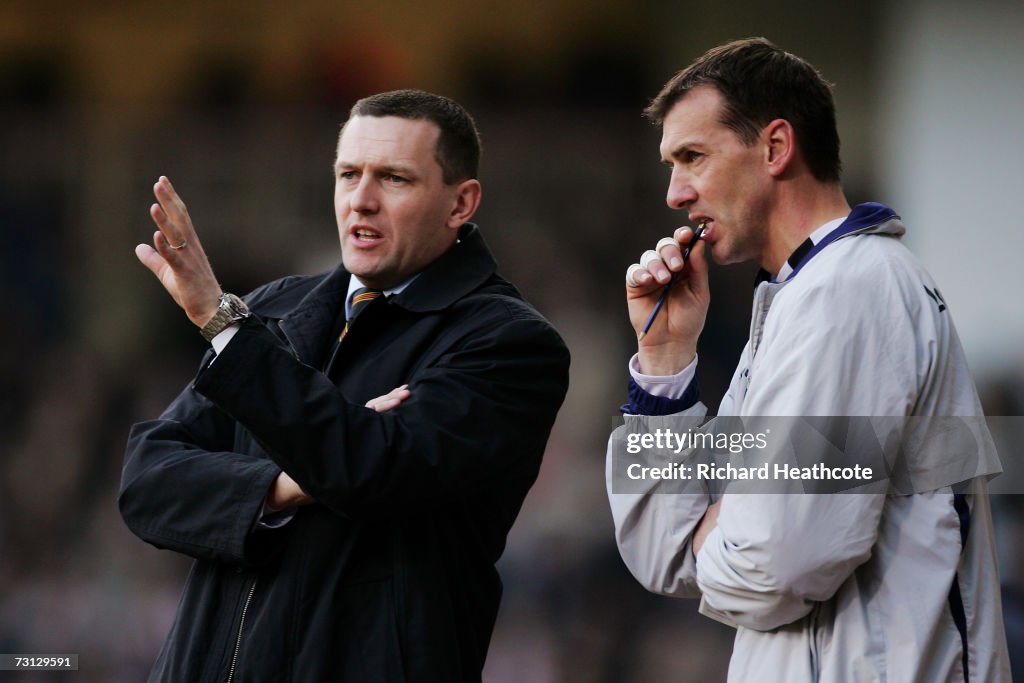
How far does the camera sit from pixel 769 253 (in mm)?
1928

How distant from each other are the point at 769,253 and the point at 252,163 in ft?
9.78

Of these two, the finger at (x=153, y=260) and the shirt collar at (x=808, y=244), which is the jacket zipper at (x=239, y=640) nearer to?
the finger at (x=153, y=260)

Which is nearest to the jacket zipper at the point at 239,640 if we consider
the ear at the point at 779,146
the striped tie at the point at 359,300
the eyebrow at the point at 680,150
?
the striped tie at the point at 359,300

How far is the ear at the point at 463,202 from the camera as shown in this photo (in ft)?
7.81

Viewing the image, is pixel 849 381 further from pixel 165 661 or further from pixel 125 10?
pixel 125 10

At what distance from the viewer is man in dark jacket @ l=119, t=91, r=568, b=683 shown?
6.39 feet

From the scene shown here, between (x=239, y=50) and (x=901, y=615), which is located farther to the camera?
(x=239, y=50)

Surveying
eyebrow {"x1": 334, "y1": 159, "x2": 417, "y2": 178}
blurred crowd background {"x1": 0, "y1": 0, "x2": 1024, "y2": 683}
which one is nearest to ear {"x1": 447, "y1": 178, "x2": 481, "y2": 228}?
eyebrow {"x1": 334, "y1": 159, "x2": 417, "y2": 178}

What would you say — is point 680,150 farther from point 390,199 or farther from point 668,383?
point 390,199

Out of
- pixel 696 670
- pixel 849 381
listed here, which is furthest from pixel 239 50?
pixel 849 381

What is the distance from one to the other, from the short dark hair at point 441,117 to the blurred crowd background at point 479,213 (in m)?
1.90

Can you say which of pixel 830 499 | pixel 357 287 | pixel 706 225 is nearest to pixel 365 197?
pixel 357 287

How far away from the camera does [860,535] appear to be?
161cm

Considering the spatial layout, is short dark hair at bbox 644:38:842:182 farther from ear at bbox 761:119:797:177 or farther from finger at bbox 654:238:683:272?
finger at bbox 654:238:683:272
